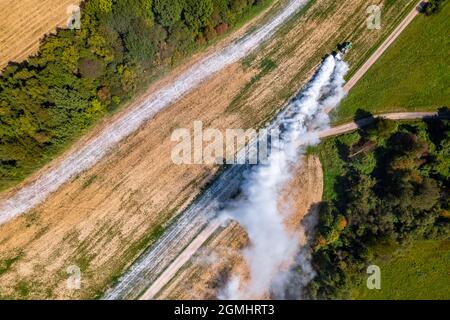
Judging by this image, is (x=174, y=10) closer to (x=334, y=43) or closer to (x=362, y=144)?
(x=334, y=43)

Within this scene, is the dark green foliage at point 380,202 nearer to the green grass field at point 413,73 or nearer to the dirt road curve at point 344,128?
the dirt road curve at point 344,128

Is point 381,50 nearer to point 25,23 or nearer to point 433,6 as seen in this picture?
point 433,6

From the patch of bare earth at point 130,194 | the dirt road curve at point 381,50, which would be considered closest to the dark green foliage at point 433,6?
the dirt road curve at point 381,50

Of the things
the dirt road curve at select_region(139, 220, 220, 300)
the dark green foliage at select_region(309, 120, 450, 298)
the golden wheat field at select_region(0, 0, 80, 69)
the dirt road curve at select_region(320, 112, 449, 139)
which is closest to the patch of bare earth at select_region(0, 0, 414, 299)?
the dirt road curve at select_region(139, 220, 220, 300)

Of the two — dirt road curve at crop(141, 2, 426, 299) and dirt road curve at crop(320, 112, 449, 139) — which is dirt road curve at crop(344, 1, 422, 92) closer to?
dirt road curve at crop(141, 2, 426, 299)

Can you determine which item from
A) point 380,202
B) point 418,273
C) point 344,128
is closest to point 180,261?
point 380,202
